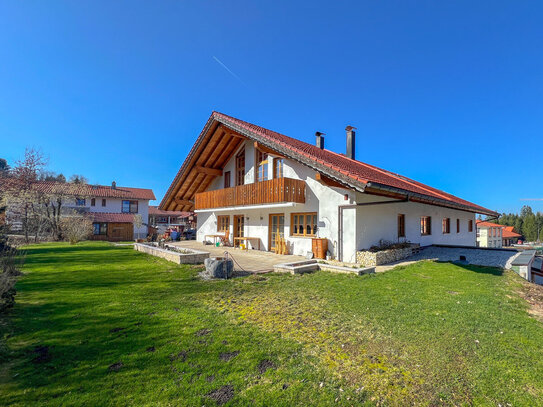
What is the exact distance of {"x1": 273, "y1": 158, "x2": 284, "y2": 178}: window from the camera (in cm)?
1399

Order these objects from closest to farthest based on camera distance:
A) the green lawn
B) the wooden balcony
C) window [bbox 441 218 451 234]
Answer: the green lawn < the wooden balcony < window [bbox 441 218 451 234]

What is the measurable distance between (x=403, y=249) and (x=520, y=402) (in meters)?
9.42

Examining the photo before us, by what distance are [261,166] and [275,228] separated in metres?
3.66

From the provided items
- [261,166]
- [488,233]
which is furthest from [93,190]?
[488,233]

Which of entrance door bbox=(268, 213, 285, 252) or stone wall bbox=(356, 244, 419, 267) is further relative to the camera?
entrance door bbox=(268, 213, 285, 252)

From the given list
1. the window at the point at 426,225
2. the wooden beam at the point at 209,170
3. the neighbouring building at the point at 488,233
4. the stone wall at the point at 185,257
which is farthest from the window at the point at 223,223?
the neighbouring building at the point at 488,233

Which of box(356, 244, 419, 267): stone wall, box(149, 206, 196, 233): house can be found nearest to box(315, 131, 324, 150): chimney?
box(356, 244, 419, 267): stone wall

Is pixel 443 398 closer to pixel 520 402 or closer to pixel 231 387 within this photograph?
pixel 520 402

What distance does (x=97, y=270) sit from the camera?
8711 mm

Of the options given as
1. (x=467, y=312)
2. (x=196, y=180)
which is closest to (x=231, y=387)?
(x=467, y=312)

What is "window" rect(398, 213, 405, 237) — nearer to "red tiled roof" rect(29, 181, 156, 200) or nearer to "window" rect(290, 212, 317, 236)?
"window" rect(290, 212, 317, 236)

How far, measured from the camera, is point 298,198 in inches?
480

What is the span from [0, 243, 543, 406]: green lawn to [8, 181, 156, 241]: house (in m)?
25.7

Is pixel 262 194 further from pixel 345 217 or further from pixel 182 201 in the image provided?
pixel 182 201
